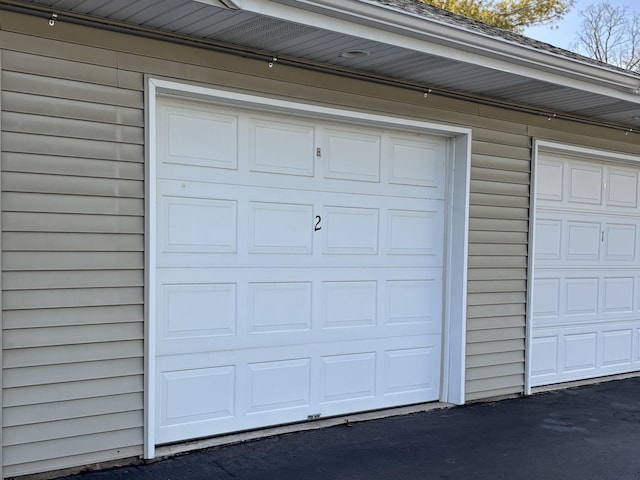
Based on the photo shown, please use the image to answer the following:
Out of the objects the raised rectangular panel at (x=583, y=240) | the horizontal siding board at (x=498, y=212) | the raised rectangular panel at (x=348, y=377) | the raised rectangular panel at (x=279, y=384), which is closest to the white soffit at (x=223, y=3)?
the raised rectangular panel at (x=279, y=384)

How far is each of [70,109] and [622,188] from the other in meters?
5.63

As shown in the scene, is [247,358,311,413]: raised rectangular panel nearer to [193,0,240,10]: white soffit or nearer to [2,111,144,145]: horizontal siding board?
[2,111,144,145]: horizontal siding board

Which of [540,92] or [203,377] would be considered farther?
[540,92]

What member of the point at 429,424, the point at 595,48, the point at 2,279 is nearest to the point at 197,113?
the point at 2,279

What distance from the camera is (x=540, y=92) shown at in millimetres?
5262

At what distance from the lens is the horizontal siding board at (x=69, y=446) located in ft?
11.2

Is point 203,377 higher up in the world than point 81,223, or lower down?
lower down

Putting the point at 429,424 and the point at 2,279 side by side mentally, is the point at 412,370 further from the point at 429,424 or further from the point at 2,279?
the point at 2,279

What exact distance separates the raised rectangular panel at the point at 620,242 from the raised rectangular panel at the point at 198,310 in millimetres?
4339

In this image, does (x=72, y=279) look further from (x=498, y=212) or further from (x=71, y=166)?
(x=498, y=212)

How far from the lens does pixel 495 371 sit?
5617 mm

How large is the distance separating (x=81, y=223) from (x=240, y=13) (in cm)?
148

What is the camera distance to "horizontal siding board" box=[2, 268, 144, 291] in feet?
11.2

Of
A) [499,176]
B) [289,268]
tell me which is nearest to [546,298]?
[499,176]
